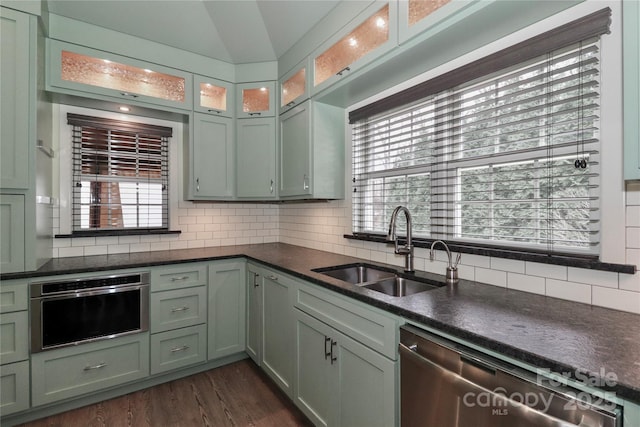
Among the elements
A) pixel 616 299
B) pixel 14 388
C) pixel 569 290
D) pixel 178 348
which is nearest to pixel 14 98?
pixel 14 388

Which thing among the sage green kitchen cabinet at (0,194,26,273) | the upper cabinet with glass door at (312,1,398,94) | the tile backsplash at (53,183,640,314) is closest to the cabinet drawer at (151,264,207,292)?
the tile backsplash at (53,183,640,314)

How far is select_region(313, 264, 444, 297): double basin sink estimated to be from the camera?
6.11ft

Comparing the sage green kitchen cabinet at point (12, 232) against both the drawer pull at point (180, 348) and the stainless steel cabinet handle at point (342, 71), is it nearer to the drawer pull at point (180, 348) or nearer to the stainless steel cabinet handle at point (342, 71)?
the drawer pull at point (180, 348)

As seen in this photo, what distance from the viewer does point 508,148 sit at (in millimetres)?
1589

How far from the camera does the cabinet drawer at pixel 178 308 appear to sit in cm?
238

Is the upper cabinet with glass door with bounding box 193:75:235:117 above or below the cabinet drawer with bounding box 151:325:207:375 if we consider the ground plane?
above

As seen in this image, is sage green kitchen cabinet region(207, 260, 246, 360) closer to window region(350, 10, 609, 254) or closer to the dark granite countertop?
the dark granite countertop

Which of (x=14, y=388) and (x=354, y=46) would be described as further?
(x=354, y=46)

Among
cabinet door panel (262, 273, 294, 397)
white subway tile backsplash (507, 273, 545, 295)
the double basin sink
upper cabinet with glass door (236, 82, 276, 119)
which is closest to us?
white subway tile backsplash (507, 273, 545, 295)

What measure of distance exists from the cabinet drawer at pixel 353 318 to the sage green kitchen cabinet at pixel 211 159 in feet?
4.85

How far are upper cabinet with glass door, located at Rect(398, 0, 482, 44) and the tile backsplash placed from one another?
101 cm

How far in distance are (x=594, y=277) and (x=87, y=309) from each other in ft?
9.55

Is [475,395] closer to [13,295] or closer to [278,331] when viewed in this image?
[278,331]

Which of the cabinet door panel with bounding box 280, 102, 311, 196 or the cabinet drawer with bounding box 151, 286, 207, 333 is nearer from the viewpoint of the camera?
the cabinet drawer with bounding box 151, 286, 207, 333
